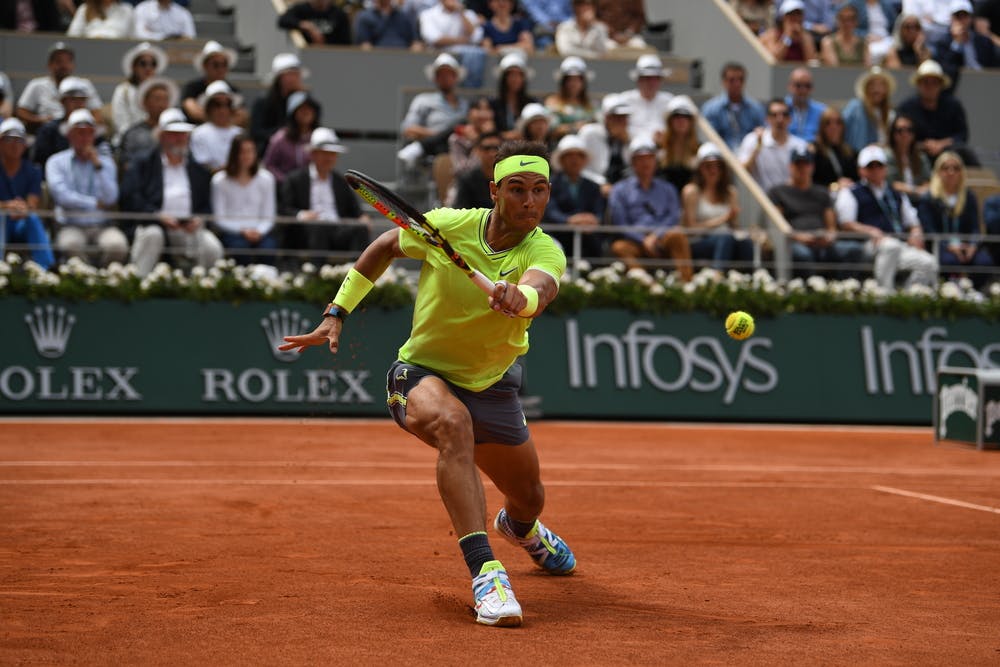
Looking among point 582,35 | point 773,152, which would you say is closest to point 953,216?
point 773,152

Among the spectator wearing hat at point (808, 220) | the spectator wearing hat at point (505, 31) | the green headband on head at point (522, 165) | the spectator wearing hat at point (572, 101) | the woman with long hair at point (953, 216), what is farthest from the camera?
the spectator wearing hat at point (505, 31)

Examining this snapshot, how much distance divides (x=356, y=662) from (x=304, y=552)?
7.51 ft

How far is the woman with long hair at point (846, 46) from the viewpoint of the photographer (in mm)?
19266

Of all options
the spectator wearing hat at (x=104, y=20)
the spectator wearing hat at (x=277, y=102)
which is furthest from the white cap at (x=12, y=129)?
the spectator wearing hat at (x=104, y=20)

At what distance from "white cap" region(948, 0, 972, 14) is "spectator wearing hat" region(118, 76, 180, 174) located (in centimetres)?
1073

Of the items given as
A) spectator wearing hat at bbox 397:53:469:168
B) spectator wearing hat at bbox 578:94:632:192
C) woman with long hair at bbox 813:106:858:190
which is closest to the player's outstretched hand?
spectator wearing hat at bbox 578:94:632:192

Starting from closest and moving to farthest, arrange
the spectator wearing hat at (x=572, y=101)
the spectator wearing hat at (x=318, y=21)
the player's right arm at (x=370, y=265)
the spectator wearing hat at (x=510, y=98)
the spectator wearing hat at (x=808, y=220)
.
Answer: the player's right arm at (x=370, y=265) → the spectator wearing hat at (x=808, y=220) → the spectator wearing hat at (x=510, y=98) → the spectator wearing hat at (x=572, y=101) → the spectator wearing hat at (x=318, y=21)

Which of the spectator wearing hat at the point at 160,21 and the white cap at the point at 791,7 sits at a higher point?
the white cap at the point at 791,7

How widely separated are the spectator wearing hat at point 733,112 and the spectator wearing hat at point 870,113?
1096 mm

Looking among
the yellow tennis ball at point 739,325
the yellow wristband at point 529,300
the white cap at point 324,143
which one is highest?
the white cap at point 324,143

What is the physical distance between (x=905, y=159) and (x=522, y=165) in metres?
12.1

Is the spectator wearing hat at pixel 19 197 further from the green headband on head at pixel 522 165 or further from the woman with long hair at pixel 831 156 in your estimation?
the green headband on head at pixel 522 165

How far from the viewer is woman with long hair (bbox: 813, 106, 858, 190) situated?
53.6 ft

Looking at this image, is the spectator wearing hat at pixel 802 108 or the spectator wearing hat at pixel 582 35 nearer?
the spectator wearing hat at pixel 802 108
